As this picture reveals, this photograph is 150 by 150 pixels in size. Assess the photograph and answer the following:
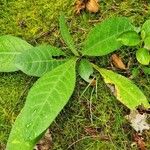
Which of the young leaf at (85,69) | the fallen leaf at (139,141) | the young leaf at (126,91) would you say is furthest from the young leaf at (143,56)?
the fallen leaf at (139,141)

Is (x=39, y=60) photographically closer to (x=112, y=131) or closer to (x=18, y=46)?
(x=18, y=46)

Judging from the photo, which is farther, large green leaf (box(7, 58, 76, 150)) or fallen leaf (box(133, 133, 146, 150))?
fallen leaf (box(133, 133, 146, 150))

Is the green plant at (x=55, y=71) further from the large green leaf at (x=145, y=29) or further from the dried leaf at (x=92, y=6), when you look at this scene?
the dried leaf at (x=92, y=6)

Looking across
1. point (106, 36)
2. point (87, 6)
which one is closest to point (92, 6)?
point (87, 6)

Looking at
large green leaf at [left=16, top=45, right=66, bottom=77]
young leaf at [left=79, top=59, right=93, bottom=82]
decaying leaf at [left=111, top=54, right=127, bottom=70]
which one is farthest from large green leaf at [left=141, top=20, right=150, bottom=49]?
large green leaf at [left=16, top=45, right=66, bottom=77]

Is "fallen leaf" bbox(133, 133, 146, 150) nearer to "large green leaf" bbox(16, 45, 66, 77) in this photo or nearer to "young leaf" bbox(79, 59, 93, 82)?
"young leaf" bbox(79, 59, 93, 82)

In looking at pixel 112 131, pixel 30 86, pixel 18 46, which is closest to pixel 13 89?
pixel 30 86
